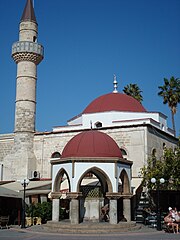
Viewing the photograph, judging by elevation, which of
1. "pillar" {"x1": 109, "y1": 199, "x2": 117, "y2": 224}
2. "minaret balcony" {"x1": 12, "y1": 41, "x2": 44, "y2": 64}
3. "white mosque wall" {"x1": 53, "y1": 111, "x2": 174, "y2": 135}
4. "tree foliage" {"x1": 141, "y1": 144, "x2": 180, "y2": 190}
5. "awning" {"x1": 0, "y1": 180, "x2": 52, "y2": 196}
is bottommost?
"pillar" {"x1": 109, "y1": 199, "x2": 117, "y2": 224}

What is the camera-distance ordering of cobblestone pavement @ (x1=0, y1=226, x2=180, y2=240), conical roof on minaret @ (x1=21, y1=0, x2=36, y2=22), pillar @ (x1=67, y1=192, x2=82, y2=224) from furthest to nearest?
conical roof on minaret @ (x1=21, y1=0, x2=36, y2=22)
pillar @ (x1=67, y1=192, x2=82, y2=224)
cobblestone pavement @ (x1=0, y1=226, x2=180, y2=240)

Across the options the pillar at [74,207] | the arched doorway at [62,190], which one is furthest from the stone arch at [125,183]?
the arched doorway at [62,190]

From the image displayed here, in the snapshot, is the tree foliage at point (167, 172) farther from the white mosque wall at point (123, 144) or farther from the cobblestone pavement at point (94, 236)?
the cobblestone pavement at point (94, 236)

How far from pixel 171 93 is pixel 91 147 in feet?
71.6

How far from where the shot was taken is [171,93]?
3759 centimetres

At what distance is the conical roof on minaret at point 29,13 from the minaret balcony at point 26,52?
216 cm

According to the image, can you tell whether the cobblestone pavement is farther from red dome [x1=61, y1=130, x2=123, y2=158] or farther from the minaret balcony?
the minaret balcony

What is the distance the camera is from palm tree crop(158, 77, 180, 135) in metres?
37.3

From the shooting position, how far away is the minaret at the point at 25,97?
2786 centimetres

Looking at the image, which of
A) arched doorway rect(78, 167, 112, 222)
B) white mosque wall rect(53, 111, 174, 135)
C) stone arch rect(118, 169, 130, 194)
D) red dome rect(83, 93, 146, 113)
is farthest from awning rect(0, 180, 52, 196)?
red dome rect(83, 93, 146, 113)

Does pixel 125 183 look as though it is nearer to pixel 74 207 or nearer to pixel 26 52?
pixel 74 207

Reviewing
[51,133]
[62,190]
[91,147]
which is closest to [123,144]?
[62,190]

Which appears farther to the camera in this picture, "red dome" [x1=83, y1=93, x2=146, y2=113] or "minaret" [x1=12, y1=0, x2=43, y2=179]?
"red dome" [x1=83, y1=93, x2=146, y2=113]

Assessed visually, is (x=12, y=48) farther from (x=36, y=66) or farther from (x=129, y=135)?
(x=129, y=135)
